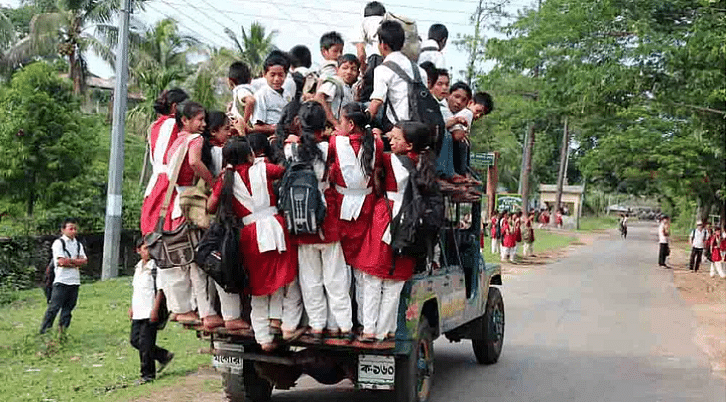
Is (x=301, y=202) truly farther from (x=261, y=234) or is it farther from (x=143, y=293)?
(x=143, y=293)

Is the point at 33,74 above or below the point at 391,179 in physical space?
above

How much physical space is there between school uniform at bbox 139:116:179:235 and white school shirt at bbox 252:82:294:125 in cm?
104

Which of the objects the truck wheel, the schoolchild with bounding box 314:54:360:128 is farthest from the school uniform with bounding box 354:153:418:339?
the truck wheel

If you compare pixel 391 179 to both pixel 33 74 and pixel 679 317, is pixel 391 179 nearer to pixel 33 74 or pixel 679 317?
pixel 679 317

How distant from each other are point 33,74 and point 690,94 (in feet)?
49.3

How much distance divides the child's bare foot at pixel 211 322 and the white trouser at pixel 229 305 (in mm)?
67

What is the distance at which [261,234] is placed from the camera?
6.25 meters

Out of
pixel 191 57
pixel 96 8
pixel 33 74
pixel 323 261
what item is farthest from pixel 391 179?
pixel 191 57

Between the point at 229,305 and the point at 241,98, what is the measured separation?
2209 mm

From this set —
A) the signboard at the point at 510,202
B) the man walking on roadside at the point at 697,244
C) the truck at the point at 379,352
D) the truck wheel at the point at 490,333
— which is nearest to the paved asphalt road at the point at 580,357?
the truck wheel at the point at 490,333

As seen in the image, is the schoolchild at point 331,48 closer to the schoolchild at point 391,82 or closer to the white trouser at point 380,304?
the schoolchild at point 391,82

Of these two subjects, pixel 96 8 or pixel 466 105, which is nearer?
pixel 466 105

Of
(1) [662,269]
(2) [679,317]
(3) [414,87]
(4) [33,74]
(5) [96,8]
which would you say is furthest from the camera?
(5) [96,8]

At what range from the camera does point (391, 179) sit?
21.5 feet
